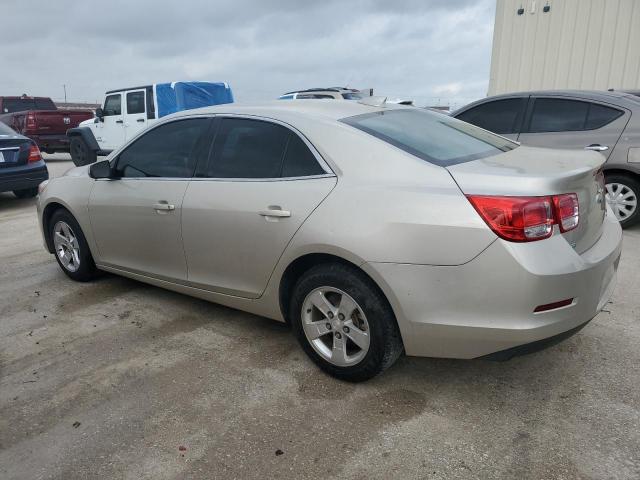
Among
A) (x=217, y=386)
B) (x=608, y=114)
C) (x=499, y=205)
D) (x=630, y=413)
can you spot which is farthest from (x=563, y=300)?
(x=608, y=114)

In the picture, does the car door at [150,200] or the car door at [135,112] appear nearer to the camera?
the car door at [150,200]

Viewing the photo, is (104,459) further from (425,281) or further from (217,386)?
(425,281)

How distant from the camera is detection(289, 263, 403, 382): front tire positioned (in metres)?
2.58

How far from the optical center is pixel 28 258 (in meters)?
5.43

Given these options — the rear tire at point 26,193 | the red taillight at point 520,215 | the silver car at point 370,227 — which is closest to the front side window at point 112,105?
the rear tire at point 26,193

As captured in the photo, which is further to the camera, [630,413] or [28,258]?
[28,258]

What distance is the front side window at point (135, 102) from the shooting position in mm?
12904

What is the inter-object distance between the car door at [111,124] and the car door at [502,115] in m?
9.90

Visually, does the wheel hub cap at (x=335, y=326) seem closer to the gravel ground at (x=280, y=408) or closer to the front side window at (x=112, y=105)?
the gravel ground at (x=280, y=408)

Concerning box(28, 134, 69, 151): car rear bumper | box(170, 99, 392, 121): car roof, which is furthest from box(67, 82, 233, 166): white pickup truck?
box(170, 99, 392, 121): car roof

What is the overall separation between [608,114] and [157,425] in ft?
18.2

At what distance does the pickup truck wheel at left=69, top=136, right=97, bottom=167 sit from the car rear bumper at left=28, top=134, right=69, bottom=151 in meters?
0.85

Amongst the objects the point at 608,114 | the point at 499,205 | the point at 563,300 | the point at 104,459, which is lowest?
the point at 104,459

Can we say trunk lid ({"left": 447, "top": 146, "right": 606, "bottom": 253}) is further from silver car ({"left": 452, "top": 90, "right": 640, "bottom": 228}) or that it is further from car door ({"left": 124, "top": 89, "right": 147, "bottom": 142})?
car door ({"left": 124, "top": 89, "right": 147, "bottom": 142})
